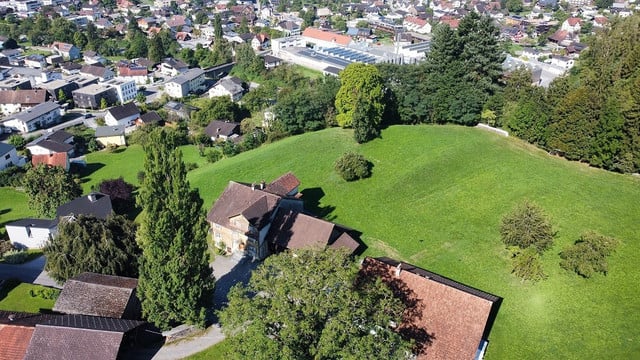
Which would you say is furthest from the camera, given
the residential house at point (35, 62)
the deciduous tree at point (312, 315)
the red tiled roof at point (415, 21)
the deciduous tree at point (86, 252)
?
the red tiled roof at point (415, 21)

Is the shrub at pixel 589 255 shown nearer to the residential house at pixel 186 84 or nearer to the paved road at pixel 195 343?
the paved road at pixel 195 343

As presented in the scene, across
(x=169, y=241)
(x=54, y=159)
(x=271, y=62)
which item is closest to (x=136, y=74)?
(x=271, y=62)

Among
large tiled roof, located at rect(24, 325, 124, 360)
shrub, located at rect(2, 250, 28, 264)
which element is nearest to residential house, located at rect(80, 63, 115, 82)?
shrub, located at rect(2, 250, 28, 264)

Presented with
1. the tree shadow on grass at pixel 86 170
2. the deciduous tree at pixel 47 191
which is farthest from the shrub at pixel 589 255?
the tree shadow on grass at pixel 86 170

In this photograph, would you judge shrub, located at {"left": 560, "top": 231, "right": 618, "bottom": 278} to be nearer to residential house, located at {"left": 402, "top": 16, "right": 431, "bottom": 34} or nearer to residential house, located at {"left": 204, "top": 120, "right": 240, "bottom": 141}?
residential house, located at {"left": 204, "top": 120, "right": 240, "bottom": 141}

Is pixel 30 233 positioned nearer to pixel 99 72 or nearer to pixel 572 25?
pixel 99 72

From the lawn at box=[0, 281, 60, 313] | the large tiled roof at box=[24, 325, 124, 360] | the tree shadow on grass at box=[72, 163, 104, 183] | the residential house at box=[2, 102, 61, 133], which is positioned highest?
the large tiled roof at box=[24, 325, 124, 360]
